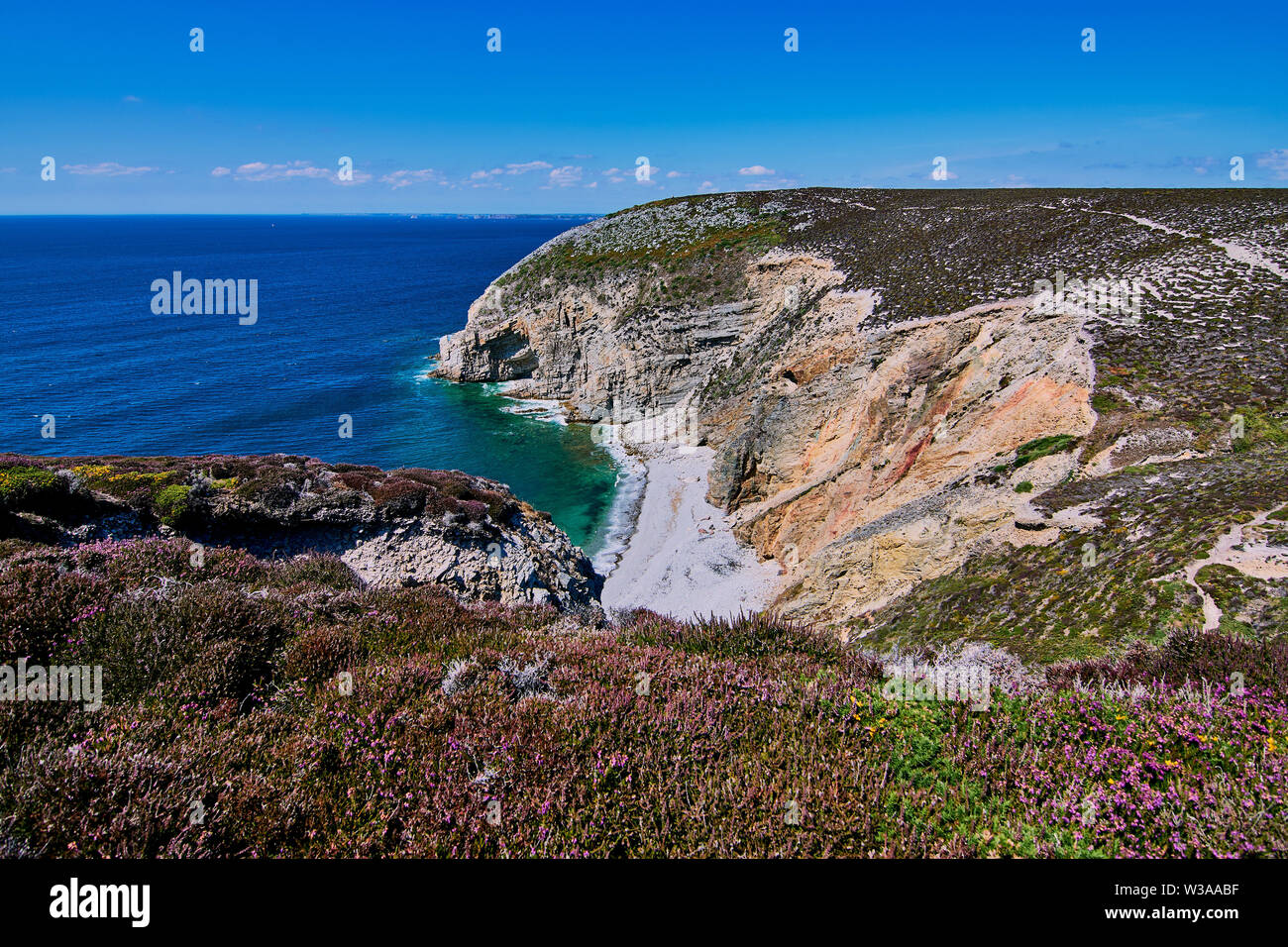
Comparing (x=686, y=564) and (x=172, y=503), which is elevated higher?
(x=172, y=503)

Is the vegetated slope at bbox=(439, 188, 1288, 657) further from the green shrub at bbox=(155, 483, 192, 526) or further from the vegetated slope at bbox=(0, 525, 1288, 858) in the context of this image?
the green shrub at bbox=(155, 483, 192, 526)

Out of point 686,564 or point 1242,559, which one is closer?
point 1242,559

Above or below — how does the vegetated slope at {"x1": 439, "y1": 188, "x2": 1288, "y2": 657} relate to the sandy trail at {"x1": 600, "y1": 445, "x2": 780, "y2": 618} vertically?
above

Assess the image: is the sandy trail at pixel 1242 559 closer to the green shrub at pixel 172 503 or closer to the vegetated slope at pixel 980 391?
the vegetated slope at pixel 980 391

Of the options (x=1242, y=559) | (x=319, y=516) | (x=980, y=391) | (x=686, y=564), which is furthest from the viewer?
(x=686, y=564)

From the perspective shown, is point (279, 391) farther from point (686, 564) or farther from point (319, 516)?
point (319, 516)

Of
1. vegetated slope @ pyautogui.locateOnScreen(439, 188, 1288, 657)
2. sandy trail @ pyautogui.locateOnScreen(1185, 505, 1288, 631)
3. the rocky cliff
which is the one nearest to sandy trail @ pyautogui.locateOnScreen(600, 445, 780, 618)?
vegetated slope @ pyautogui.locateOnScreen(439, 188, 1288, 657)

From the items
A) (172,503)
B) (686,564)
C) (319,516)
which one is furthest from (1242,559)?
(172,503)
